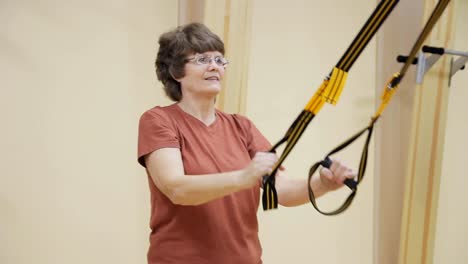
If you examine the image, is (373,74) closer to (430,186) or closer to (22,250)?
(430,186)

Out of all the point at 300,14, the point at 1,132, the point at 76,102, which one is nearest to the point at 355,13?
the point at 300,14

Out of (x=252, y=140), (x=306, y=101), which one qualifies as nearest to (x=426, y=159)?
(x=306, y=101)

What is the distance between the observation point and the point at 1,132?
2.01 m

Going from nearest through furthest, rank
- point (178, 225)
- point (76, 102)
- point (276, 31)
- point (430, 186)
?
1. point (178, 225)
2. point (76, 102)
3. point (430, 186)
4. point (276, 31)

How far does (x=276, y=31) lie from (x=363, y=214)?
955 mm

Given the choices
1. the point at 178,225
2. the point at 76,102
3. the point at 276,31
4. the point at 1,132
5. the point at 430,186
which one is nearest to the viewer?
the point at 178,225

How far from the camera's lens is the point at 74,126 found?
2.17 meters

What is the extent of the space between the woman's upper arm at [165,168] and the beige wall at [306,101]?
1.29 m

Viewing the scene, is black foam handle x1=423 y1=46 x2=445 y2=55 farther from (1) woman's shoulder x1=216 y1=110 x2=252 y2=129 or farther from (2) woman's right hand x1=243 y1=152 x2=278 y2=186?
(2) woman's right hand x1=243 y1=152 x2=278 y2=186

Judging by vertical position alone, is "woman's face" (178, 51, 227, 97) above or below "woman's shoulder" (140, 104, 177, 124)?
above

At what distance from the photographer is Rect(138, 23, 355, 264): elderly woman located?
120 cm

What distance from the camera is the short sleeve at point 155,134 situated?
129 cm

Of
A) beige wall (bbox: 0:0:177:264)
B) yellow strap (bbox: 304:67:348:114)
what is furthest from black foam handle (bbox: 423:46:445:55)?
yellow strap (bbox: 304:67:348:114)

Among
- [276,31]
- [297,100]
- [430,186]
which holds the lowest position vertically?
[430,186]
